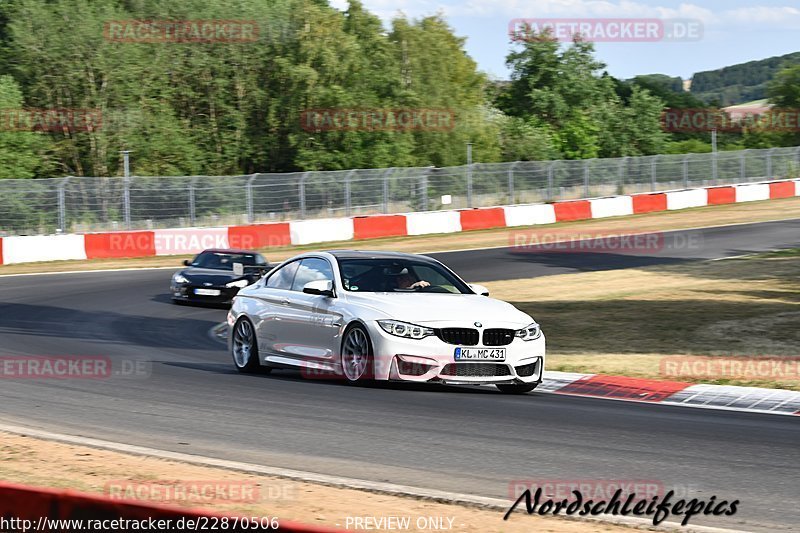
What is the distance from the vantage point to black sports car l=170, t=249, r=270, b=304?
2394 centimetres

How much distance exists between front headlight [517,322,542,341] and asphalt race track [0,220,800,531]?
61cm

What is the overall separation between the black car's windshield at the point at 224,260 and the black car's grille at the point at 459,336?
1404cm

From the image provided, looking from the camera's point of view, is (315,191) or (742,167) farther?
(742,167)

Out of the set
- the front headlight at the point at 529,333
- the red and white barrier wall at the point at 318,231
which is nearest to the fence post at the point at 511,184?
the red and white barrier wall at the point at 318,231

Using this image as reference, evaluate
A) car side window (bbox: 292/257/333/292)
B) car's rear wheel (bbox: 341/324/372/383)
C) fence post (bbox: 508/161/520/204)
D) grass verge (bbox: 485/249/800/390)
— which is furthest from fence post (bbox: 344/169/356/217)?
car's rear wheel (bbox: 341/324/372/383)

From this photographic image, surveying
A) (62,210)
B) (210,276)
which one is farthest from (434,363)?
(62,210)

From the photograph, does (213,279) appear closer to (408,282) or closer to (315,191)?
(408,282)

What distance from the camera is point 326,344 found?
12.6 metres

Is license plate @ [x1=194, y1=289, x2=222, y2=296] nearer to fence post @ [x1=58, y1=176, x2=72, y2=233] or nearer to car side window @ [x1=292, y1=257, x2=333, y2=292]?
car side window @ [x1=292, y1=257, x2=333, y2=292]

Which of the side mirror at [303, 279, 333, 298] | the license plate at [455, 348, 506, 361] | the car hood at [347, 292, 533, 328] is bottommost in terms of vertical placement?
the license plate at [455, 348, 506, 361]

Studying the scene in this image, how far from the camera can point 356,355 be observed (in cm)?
1217

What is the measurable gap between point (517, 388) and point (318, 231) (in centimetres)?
2709

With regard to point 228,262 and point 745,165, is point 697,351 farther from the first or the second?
point 745,165

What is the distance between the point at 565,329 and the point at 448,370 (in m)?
6.84
